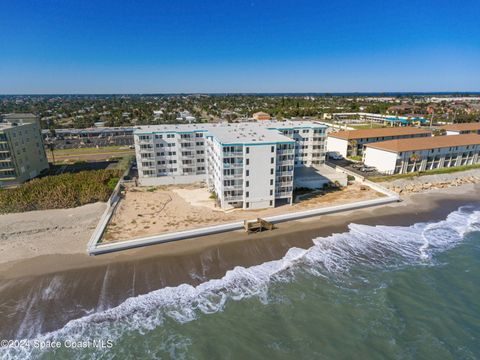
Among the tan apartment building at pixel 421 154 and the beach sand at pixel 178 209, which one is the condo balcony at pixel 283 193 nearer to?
the beach sand at pixel 178 209

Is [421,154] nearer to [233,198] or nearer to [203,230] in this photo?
[233,198]

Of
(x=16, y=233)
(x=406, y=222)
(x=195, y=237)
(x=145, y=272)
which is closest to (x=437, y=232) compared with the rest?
(x=406, y=222)

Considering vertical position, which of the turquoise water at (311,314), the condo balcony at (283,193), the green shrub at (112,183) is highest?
the condo balcony at (283,193)

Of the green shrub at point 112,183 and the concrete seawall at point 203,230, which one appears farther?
the green shrub at point 112,183

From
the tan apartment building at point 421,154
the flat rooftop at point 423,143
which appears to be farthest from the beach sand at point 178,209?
the flat rooftop at point 423,143

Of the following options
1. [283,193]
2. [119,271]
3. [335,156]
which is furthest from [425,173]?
[119,271]

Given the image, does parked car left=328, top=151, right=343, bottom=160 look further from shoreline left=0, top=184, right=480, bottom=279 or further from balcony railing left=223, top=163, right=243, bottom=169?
balcony railing left=223, top=163, right=243, bottom=169
